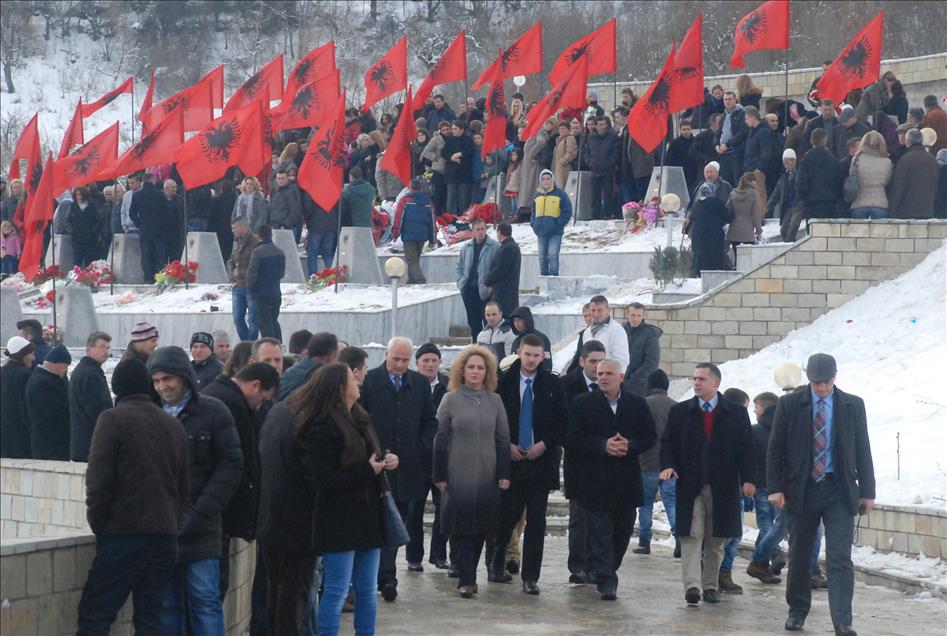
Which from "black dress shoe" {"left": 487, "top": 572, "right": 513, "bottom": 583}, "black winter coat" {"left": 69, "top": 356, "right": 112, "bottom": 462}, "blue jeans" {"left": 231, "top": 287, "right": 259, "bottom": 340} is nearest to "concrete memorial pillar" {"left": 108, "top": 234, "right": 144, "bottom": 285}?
"blue jeans" {"left": 231, "top": 287, "right": 259, "bottom": 340}

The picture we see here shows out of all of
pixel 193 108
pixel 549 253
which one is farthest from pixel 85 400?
pixel 193 108

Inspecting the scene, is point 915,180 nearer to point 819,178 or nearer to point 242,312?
point 819,178

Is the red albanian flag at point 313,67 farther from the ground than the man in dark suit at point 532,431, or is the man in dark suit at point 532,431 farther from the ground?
the red albanian flag at point 313,67

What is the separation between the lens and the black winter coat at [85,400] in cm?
1327

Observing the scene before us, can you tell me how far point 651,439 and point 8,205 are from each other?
61.9 feet

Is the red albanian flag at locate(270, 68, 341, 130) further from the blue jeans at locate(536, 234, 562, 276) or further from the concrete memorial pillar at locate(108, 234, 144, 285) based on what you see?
the blue jeans at locate(536, 234, 562, 276)

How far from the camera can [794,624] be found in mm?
11023

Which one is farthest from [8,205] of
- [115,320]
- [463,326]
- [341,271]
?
[463,326]

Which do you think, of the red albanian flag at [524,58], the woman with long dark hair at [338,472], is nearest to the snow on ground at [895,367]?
the woman with long dark hair at [338,472]

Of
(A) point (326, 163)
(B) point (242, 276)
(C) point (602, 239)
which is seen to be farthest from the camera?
(C) point (602, 239)

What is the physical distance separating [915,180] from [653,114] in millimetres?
3523

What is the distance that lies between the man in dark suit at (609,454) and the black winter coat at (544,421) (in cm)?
13

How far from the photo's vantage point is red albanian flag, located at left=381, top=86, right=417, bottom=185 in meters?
23.4

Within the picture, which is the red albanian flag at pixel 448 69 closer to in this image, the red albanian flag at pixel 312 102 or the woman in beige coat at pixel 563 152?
the red albanian flag at pixel 312 102
